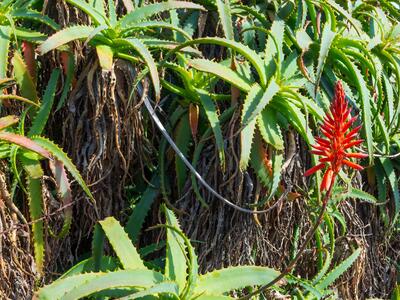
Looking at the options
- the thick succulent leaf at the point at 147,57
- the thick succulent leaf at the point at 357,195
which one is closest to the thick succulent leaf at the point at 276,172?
the thick succulent leaf at the point at 357,195

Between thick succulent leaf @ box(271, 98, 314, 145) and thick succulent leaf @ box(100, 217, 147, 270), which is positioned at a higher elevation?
thick succulent leaf @ box(271, 98, 314, 145)

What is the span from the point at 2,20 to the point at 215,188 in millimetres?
584

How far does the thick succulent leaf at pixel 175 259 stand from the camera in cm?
152

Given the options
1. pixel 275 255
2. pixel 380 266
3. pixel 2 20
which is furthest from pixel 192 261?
pixel 380 266

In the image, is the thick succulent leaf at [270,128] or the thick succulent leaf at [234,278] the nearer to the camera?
the thick succulent leaf at [234,278]

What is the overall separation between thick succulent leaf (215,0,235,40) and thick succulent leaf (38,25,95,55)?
0.30m

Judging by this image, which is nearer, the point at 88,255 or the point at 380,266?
the point at 88,255

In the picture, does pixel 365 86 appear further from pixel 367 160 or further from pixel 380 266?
pixel 380 266

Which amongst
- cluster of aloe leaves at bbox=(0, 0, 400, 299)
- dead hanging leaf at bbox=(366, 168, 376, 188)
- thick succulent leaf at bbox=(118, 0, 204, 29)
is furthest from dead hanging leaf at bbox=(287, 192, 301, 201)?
thick succulent leaf at bbox=(118, 0, 204, 29)

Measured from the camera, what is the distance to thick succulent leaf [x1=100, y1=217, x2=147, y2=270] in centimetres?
153

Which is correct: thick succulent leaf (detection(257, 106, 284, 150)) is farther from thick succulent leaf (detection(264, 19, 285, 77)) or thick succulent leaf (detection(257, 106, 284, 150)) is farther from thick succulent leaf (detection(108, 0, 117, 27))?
thick succulent leaf (detection(108, 0, 117, 27))

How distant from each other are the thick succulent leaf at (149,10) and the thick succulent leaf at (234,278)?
1.86ft

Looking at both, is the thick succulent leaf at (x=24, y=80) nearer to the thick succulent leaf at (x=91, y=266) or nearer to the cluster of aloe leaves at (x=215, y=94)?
the cluster of aloe leaves at (x=215, y=94)

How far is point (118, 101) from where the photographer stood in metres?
1.66
